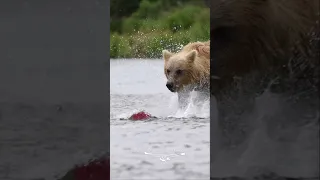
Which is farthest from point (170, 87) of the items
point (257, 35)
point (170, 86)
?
point (257, 35)

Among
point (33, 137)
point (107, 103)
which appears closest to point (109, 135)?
point (107, 103)

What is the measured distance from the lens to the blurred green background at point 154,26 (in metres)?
2.05

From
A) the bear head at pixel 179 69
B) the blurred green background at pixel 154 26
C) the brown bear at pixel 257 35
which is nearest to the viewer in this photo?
the brown bear at pixel 257 35

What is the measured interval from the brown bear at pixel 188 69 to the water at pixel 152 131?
3cm

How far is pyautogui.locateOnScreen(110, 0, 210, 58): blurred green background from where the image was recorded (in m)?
2.05

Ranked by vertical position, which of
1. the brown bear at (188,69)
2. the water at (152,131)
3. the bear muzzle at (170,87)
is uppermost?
the brown bear at (188,69)

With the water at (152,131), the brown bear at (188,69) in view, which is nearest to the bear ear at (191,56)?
the brown bear at (188,69)

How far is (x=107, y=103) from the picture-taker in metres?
1.99

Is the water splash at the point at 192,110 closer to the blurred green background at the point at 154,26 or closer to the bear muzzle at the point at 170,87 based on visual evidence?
the bear muzzle at the point at 170,87

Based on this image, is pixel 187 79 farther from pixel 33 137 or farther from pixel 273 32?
pixel 33 137

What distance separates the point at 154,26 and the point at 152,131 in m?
0.43

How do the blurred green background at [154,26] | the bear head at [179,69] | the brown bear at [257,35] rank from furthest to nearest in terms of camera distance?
the bear head at [179,69]
the blurred green background at [154,26]
the brown bear at [257,35]

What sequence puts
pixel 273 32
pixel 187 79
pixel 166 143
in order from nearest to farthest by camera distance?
pixel 273 32 → pixel 166 143 → pixel 187 79

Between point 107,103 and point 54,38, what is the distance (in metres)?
0.33
